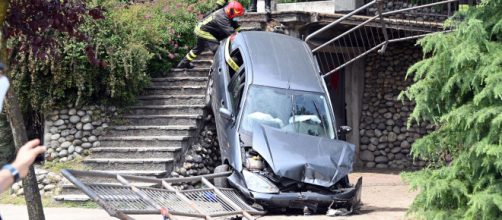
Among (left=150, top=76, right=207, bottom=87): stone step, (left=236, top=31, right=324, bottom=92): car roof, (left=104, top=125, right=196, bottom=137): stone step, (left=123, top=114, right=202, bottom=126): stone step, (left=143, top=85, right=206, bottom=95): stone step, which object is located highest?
(left=236, top=31, right=324, bottom=92): car roof

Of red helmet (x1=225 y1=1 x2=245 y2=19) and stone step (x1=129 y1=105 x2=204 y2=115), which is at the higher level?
red helmet (x1=225 y1=1 x2=245 y2=19)

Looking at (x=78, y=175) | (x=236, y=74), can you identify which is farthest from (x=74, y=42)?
(x=78, y=175)

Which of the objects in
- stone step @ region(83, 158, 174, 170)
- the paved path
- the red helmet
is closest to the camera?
the paved path

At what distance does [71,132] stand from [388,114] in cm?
719

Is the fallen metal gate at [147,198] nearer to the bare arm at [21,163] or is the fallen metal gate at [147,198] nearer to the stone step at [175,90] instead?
the bare arm at [21,163]

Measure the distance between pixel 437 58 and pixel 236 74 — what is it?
523 centimetres

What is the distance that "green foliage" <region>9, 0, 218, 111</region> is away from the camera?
13016mm

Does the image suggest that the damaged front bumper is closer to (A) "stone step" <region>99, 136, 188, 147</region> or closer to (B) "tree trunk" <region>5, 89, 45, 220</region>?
(B) "tree trunk" <region>5, 89, 45, 220</region>

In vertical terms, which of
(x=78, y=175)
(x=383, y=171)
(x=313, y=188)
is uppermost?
(x=78, y=175)

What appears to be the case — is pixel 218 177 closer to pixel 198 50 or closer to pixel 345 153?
pixel 345 153

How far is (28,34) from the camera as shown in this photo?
23.6 ft

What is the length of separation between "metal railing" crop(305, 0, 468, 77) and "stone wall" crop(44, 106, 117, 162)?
13.7ft

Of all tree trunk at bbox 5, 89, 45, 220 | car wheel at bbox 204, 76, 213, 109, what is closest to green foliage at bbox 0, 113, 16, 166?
car wheel at bbox 204, 76, 213, 109

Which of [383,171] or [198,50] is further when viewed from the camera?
[383,171]
